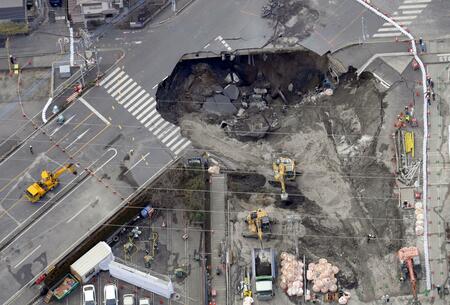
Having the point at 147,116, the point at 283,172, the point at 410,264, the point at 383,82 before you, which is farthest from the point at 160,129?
the point at 410,264

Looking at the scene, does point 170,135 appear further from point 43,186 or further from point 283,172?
point 43,186

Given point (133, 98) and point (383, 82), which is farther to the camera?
point (133, 98)

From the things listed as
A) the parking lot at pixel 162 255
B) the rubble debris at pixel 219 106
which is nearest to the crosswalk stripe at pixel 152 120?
the rubble debris at pixel 219 106

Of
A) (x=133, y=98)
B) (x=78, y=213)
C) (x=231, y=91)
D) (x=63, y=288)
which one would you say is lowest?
(x=63, y=288)

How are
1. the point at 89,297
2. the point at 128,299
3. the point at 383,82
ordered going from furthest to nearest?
1. the point at 383,82
2. the point at 89,297
3. the point at 128,299

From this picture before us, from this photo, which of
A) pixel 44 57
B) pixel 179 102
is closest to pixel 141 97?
pixel 179 102

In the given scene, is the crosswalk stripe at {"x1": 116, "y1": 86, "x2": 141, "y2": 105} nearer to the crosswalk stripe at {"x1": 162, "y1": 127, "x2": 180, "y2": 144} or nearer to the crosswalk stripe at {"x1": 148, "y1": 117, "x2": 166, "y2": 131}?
the crosswalk stripe at {"x1": 148, "y1": 117, "x2": 166, "y2": 131}
